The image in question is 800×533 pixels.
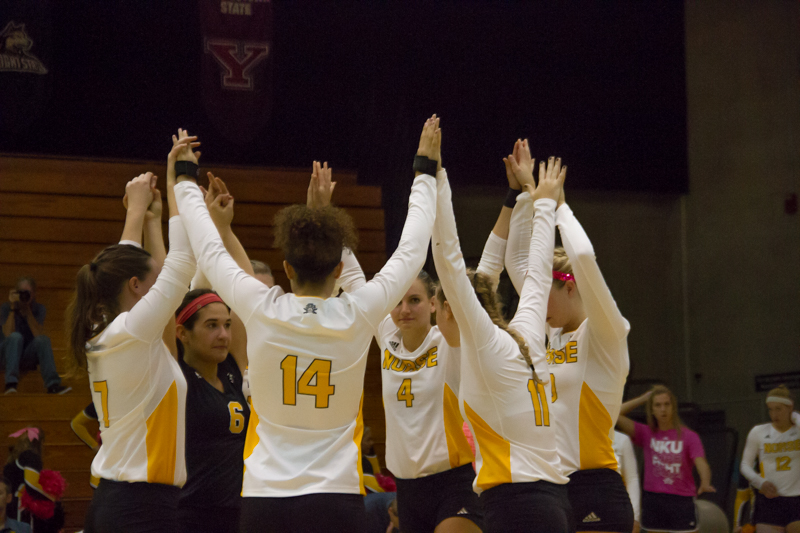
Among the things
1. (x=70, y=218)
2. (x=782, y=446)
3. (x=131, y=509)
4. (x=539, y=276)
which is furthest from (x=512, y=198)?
(x=70, y=218)

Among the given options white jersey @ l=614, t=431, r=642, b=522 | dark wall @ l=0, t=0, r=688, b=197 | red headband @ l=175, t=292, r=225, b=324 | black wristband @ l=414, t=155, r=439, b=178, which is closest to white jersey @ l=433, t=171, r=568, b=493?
black wristband @ l=414, t=155, r=439, b=178

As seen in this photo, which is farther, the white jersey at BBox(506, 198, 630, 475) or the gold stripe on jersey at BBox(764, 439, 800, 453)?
the gold stripe on jersey at BBox(764, 439, 800, 453)

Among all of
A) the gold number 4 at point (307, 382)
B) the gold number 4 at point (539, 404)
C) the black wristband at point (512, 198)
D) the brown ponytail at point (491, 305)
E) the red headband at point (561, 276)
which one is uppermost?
the black wristband at point (512, 198)

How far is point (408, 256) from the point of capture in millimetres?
2508

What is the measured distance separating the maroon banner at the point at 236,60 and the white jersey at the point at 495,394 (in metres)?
7.36

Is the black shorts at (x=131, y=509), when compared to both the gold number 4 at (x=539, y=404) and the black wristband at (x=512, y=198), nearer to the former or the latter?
the gold number 4 at (x=539, y=404)

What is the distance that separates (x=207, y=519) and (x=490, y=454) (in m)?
1.16

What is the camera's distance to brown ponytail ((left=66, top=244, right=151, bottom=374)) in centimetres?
276

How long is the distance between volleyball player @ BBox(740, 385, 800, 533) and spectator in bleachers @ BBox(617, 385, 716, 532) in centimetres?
82

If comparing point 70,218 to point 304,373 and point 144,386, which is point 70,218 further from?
point 304,373

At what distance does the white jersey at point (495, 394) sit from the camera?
2.68 metres

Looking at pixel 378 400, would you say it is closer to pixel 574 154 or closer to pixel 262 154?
pixel 262 154

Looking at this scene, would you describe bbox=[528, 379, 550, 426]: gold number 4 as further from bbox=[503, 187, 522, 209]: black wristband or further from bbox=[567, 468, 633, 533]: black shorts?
bbox=[503, 187, 522, 209]: black wristband

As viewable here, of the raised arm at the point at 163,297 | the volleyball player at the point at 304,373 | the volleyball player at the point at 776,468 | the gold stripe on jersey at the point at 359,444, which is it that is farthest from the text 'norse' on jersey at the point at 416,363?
the volleyball player at the point at 776,468
